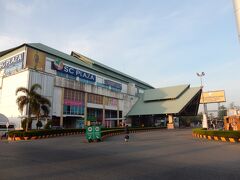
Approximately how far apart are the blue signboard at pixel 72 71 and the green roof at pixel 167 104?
1733 centimetres

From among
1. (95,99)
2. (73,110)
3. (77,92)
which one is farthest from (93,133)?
(95,99)

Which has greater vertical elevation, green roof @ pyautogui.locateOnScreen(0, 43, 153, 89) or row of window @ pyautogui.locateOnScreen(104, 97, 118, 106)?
green roof @ pyautogui.locateOnScreen(0, 43, 153, 89)

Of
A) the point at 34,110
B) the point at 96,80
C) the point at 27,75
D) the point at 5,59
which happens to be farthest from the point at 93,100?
the point at 34,110

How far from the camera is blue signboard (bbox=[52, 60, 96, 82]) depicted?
50.0 metres

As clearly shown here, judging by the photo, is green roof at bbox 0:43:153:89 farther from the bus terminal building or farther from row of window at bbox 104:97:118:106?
row of window at bbox 104:97:118:106

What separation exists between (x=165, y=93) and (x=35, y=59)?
126 ft

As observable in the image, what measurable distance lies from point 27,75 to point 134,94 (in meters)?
40.0

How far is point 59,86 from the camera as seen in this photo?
4719 cm

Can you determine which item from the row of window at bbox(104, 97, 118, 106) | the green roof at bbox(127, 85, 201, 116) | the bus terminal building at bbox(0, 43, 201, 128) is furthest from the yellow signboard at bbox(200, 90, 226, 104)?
the row of window at bbox(104, 97, 118, 106)

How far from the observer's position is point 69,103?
49.3 meters

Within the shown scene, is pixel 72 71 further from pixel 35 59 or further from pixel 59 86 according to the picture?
pixel 35 59

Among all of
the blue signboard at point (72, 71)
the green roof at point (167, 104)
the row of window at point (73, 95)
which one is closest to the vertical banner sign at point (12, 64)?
the blue signboard at point (72, 71)

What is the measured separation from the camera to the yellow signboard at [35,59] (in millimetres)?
45344

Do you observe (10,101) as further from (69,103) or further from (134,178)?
(134,178)
